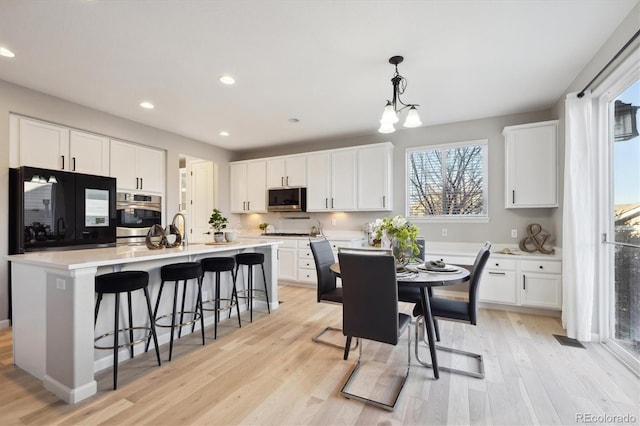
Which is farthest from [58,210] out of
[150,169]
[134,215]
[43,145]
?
[150,169]

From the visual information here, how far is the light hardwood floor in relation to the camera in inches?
69.5

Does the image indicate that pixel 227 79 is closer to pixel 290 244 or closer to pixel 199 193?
pixel 290 244

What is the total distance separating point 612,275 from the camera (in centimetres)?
267

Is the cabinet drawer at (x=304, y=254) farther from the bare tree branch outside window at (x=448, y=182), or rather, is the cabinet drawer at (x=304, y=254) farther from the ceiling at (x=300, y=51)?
the ceiling at (x=300, y=51)

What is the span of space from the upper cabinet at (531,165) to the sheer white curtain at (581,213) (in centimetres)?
84

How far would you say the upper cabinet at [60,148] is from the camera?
3.32m

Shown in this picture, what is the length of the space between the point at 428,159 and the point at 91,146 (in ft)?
16.4

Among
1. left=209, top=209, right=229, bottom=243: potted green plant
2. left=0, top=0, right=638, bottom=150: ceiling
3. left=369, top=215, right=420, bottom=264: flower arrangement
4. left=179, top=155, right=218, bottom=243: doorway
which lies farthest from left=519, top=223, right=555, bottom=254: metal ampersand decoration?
left=179, top=155, right=218, bottom=243: doorway

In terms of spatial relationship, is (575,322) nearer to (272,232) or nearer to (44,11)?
(272,232)

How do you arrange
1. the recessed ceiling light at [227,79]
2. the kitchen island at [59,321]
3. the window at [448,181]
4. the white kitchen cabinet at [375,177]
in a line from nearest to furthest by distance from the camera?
the kitchen island at [59,321]
the recessed ceiling light at [227,79]
the window at [448,181]
the white kitchen cabinet at [375,177]

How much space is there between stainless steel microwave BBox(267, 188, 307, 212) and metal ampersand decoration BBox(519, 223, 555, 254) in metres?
3.48

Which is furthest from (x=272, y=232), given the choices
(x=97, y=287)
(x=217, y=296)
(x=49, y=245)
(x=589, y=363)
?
(x=589, y=363)

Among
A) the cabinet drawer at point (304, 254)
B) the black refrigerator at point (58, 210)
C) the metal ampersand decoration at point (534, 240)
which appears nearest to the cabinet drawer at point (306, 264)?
the cabinet drawer at point (304, 254)

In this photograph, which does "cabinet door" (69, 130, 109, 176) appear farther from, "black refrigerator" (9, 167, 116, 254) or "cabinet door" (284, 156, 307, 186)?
"cabinet door" (284, 156, 307, 186)
